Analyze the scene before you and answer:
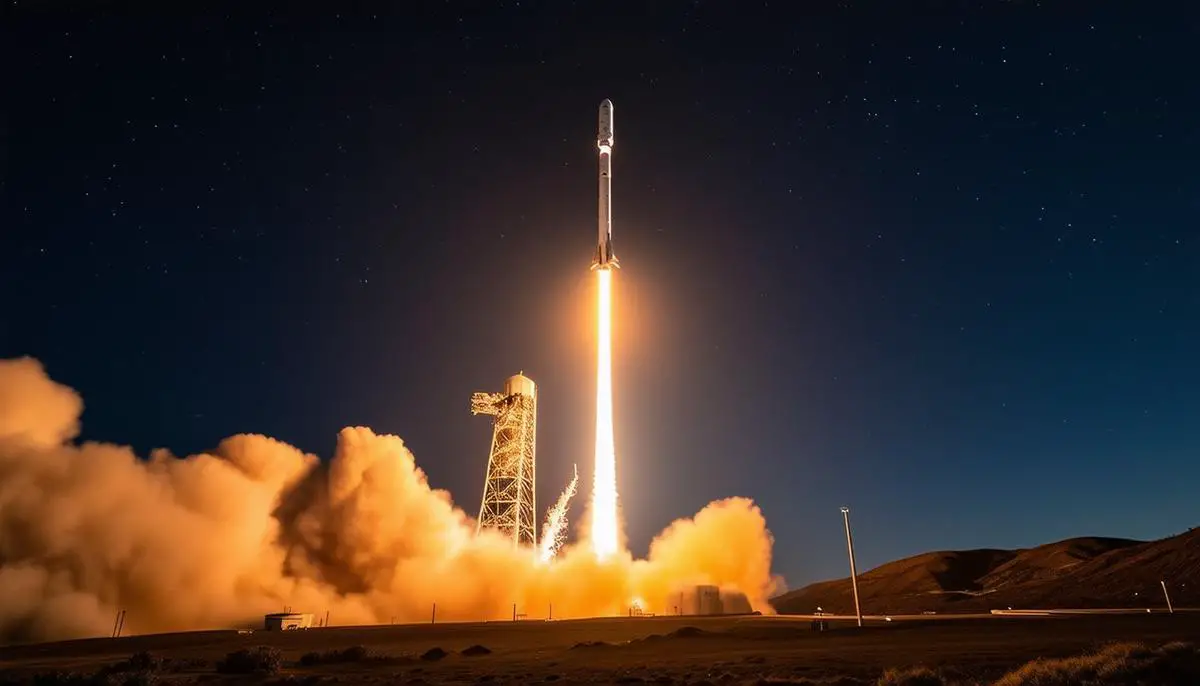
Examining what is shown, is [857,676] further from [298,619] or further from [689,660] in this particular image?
[298,619]

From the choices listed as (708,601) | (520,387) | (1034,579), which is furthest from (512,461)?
(1034,579)

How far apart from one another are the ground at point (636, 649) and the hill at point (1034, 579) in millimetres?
40514

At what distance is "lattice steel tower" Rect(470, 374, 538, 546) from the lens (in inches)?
2771

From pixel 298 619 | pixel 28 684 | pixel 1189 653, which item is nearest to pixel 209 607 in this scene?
pixel 298 619

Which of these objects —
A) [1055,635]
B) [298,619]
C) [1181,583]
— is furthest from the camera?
[1181,583]

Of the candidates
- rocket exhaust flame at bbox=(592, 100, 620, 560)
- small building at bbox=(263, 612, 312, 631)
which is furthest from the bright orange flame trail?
small building at bbox=(263, 612, 312, 631)

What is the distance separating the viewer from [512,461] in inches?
2798

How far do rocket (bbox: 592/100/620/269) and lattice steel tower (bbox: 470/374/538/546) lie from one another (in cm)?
1628

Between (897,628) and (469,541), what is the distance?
4080cm

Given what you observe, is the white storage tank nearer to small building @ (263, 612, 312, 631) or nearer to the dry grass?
small building @ (263, 612, 312, 631)

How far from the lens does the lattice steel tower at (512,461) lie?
70375 mm

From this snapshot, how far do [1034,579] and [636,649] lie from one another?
Result: 4037 inches

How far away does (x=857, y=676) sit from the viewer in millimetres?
24328

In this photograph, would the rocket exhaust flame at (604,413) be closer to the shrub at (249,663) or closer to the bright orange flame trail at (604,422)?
the bright orange flame trail at (604,422)
